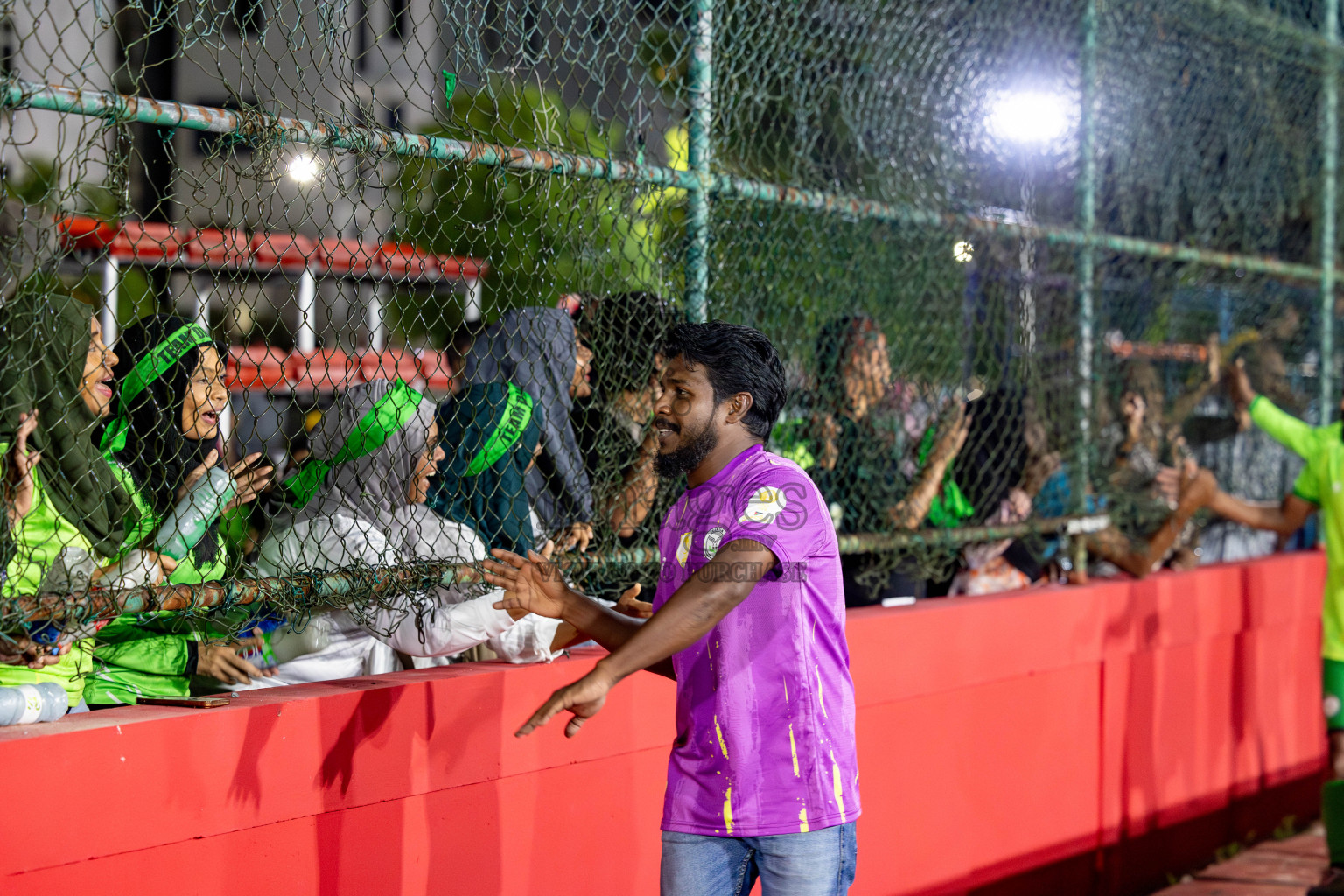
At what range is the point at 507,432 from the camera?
323 centimetres

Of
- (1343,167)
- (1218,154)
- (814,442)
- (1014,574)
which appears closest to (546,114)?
(814,442)

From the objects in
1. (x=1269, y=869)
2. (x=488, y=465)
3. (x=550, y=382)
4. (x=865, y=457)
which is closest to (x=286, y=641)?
(x=488, y=465)

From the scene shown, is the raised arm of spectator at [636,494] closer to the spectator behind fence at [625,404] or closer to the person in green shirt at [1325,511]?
the spectator behind fence at [625,404]

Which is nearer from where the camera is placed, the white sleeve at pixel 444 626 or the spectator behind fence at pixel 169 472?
the spectator behind fence at pixel 169 472

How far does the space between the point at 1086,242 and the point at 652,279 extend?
2.21 meters

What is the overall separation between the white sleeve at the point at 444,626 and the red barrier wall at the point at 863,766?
80 mm

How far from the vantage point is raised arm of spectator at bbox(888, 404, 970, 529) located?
14.1 feet

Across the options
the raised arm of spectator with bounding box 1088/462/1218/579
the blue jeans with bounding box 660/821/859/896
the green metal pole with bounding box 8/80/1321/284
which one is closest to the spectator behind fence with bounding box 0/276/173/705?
the green metal pole with bounding box 8/80/1321/284

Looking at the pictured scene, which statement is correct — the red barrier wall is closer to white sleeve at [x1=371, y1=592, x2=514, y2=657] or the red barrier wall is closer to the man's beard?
white sleeve at [x1=371, y1=592, x2=514, y2=657]

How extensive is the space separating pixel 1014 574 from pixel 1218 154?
245cm

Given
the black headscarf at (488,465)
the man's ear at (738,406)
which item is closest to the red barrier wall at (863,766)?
the black headscarf at (488,465)

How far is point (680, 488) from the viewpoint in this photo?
12.1 ft

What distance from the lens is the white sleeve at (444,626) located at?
311 cm

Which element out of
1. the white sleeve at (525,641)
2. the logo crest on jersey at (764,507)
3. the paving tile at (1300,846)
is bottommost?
the paving tile at (1300,846)
